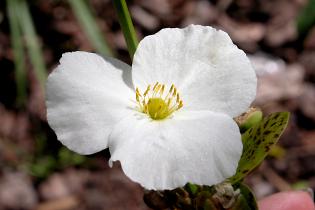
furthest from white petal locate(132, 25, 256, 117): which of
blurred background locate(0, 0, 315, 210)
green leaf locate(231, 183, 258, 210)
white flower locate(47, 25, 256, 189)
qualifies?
blurred background locate(0, 0, 315, 210)

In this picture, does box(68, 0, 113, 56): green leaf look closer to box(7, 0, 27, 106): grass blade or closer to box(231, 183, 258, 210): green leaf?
box(7, 0, 27, 106): grass blade

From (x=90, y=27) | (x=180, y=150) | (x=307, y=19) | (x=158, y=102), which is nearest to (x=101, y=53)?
(x=90, y=27)

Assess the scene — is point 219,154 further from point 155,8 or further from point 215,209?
point 155,8

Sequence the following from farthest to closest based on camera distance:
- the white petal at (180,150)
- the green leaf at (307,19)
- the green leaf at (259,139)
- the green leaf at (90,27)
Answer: the green leaf at (90,27) → the green leaf at (307,19) → the green leaf at (259,139) → the white petal at (180,150)

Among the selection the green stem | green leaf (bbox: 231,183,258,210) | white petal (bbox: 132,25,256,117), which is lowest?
green leaf (bbox: 231,183,258,210)

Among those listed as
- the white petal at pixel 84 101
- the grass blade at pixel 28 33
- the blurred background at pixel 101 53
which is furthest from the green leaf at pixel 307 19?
the grass blade at pixel 28 33

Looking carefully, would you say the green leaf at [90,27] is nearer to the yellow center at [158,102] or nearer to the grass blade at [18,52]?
the grass blade at [18,52]

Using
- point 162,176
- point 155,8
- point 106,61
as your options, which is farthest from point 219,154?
point 155,8
